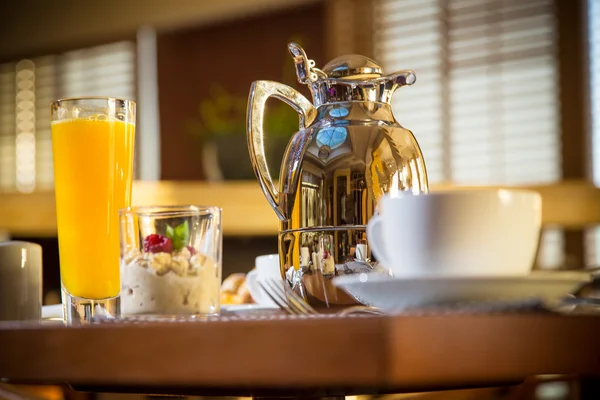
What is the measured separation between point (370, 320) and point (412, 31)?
4005mm

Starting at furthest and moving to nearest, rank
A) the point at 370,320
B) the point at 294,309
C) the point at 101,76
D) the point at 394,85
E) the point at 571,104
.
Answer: the point at 101,76 < the point at 571,104 < the point at 394,85 < the point at 294,309 < the point at 370,320

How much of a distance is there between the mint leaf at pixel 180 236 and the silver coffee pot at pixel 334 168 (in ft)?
0.57

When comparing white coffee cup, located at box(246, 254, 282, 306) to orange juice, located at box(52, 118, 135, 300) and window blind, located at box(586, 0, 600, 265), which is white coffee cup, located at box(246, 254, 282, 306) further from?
window blind, located at box(586, 0, 600, 265)

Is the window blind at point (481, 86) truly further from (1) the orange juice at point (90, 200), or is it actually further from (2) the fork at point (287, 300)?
(2) the fork at point (287, 300)

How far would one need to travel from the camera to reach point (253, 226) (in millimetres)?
3025

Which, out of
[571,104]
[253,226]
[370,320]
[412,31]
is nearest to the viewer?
[370,320]

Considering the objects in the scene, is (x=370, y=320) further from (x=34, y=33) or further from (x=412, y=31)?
(x=34, y=33)

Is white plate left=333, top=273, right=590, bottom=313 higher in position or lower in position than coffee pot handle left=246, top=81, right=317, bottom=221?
lower

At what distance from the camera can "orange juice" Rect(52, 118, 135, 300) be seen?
34.1 inches

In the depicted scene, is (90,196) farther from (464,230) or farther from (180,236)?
(464,230)

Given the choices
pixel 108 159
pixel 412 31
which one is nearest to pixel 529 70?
pixel 412 31

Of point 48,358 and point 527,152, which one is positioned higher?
point 527,152

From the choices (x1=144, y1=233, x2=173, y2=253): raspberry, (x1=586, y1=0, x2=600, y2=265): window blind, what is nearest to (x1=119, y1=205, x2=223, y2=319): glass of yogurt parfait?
(x1=144, y1=233, x2=173, y2=253): raspberry

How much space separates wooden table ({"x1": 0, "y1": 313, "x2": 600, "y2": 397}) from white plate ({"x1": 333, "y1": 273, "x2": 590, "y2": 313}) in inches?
2.4
